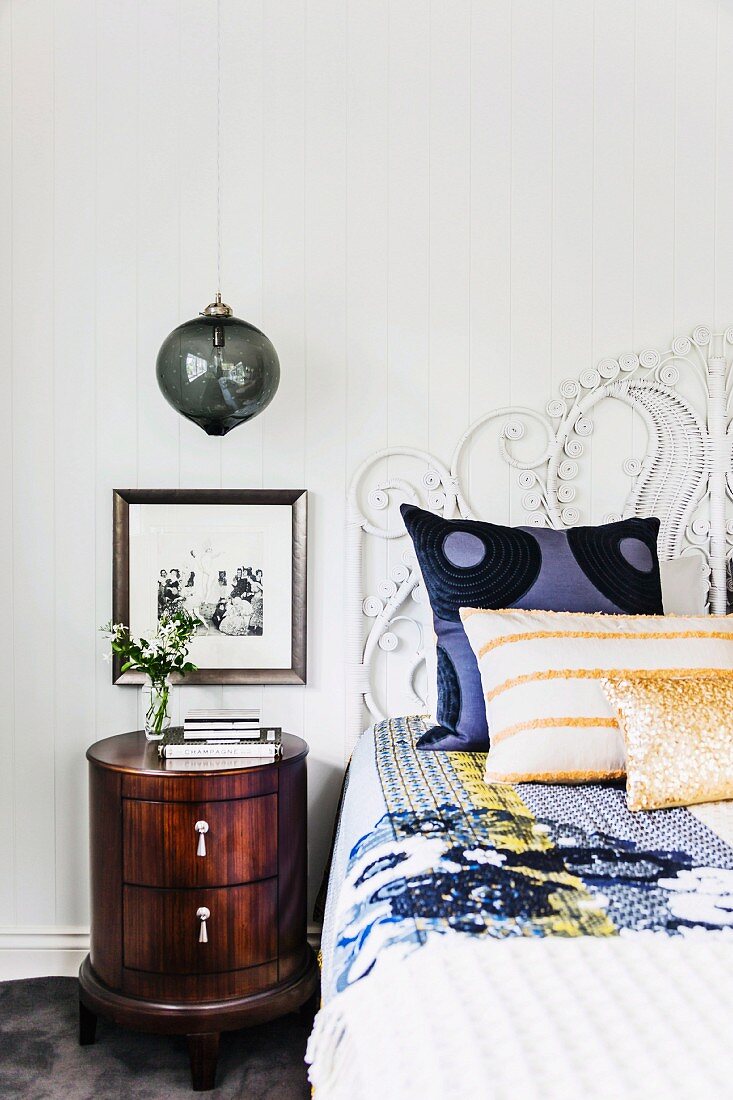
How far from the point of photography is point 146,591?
2.37 metres

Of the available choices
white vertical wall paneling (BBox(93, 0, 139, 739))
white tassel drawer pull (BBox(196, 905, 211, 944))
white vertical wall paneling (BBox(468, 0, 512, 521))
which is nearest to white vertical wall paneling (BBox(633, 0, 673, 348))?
white vertical wall paneling (BBox(468, 0, 512, 521))

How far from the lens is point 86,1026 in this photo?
2.04m

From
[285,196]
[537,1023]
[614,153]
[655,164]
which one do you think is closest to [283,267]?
[285,196]

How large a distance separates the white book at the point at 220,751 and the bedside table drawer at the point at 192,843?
102 mm

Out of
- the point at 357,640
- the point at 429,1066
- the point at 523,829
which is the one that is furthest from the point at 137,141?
the point at 429,1066

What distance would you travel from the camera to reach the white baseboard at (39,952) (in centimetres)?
238

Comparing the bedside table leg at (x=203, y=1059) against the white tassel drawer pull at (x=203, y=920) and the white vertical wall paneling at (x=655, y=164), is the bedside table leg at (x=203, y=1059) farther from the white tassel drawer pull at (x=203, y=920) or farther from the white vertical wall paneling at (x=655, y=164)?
the white vertical wall paneling at (x=655, y=164)

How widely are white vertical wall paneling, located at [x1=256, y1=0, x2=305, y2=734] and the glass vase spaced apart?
0.34 meters

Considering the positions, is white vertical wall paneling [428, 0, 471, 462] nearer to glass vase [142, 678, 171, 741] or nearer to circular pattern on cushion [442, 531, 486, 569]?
circular pattern on cushion [442, 531, 486, 569]

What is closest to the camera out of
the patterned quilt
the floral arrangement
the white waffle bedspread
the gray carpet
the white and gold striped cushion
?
the white waffle bedspread

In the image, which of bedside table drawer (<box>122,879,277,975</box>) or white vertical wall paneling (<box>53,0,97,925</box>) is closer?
bedside table drawer (<box>122,879,277,975</box>)

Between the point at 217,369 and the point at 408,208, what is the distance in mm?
772

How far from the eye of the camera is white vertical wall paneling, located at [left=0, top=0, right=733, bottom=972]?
240 centimetres

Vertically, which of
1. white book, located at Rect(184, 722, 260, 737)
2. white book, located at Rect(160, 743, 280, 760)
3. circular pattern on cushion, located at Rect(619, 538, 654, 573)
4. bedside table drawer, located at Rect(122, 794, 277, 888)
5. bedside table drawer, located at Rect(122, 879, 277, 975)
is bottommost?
bedside table drawer, located at Rect(122, 879, 277, 975)
